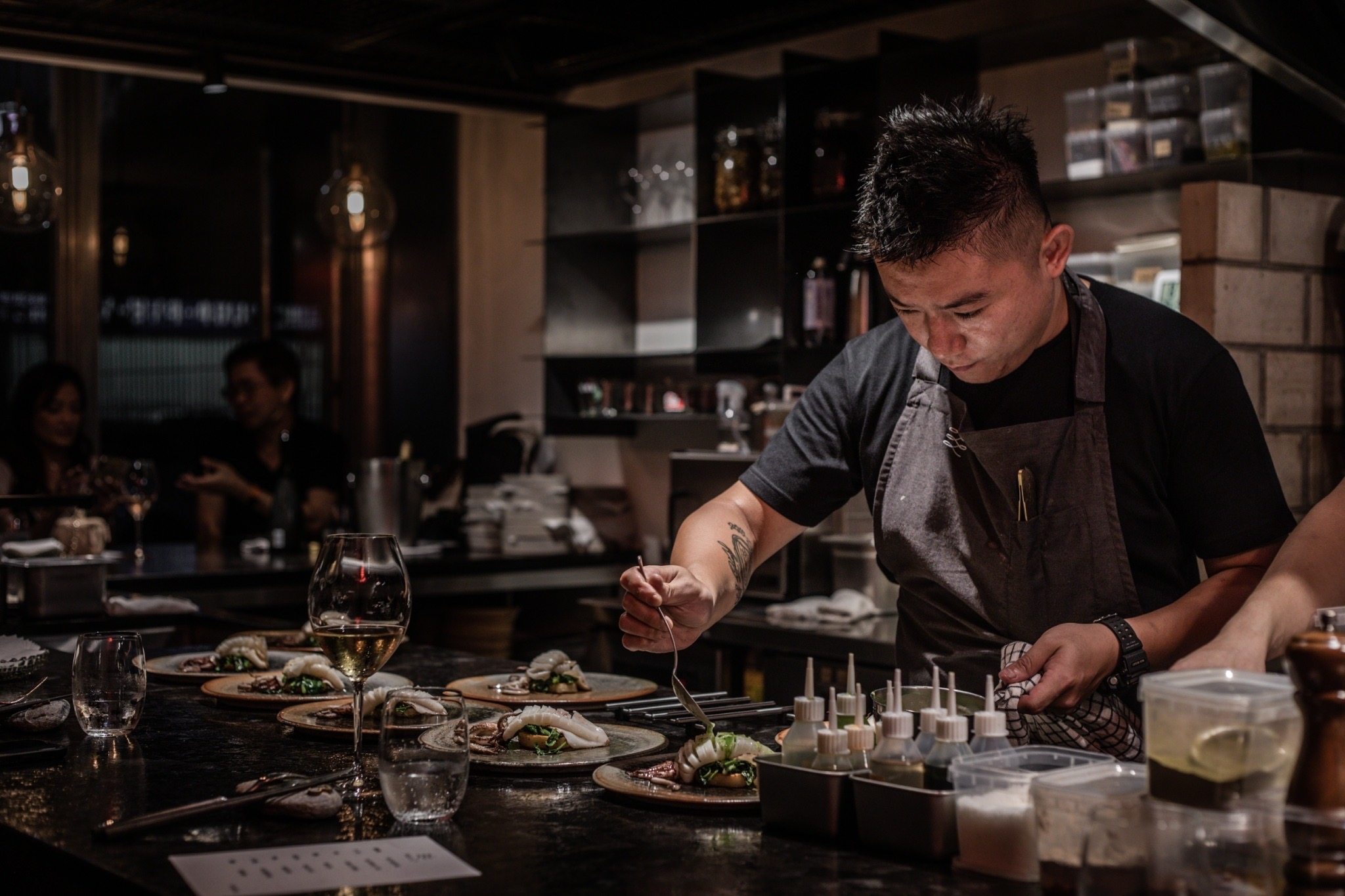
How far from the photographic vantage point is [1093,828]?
1.13 meters

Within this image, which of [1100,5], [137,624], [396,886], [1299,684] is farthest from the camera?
[1100,5]

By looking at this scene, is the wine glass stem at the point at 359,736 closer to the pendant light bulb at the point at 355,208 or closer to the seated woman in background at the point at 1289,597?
the seated woman in background at the point at 1289,597

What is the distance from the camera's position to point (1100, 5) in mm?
4004

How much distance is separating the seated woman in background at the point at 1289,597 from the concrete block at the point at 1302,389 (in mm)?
1494

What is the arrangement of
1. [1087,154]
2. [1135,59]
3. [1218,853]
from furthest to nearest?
[1087,154] < [1135,59] < [1218,853]

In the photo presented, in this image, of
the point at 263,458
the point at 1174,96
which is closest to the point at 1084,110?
the point at 1174,96

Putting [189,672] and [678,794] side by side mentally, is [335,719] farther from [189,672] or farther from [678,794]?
[678,794]

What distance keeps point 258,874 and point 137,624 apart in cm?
222

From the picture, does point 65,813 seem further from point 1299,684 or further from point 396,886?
point 1299,684

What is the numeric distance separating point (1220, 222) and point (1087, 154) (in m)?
0.75

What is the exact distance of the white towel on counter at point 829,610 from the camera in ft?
12.7

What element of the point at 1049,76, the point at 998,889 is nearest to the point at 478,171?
the point at 1049,76

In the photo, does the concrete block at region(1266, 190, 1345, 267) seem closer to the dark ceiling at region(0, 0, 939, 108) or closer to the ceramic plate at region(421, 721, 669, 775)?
the dark ceiling at region(0, 0, 939, 108)

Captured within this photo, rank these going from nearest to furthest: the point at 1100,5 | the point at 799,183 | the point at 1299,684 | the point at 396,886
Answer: the point at 1299,684 < the point at 396,886 < the point at 1100,5 < the point at 799,183
